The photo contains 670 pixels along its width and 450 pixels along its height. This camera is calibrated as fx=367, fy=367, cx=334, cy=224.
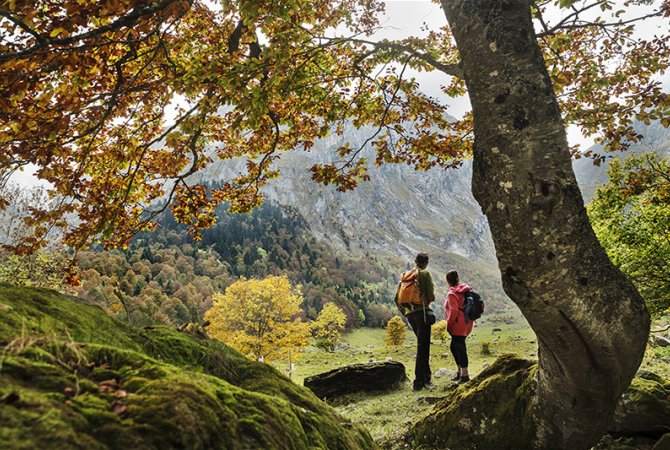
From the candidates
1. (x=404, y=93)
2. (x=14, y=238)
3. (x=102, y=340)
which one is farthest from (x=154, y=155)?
(x=14, y=238)

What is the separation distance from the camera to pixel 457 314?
26.9 ft

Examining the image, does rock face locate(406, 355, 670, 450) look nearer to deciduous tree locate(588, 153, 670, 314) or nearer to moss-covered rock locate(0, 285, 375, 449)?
moss-covered rock locate(0, 285, 375, 449)

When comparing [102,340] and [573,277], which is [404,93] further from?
[102,340]

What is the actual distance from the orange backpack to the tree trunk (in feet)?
14.1

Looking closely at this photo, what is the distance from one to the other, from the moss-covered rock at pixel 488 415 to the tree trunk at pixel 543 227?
747 millimetres

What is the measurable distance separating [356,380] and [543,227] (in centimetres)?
730

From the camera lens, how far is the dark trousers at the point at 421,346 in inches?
331

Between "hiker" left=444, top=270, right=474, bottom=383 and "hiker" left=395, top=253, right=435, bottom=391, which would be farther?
"hiker" left=395, top=253, right=435, bottom=391

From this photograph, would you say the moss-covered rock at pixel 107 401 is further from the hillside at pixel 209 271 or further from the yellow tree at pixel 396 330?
the yellow tree at pixel 396 330

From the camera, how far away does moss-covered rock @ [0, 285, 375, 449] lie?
1.37 metres

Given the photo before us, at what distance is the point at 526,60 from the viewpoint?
380 cm

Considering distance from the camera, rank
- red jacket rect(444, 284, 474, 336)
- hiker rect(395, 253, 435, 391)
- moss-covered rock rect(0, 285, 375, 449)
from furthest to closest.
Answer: hiker rect(395, 253, 435, 391) → red jacket rect(444, 284, 474, 336) → moss-covered rock rect(0, 285, 375, 449)

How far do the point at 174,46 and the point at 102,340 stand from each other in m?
7.17

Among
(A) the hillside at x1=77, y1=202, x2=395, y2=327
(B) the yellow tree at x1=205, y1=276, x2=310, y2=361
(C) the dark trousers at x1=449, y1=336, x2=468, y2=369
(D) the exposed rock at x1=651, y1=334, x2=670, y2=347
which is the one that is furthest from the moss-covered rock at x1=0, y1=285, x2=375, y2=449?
(A) the hillside at x1=77, y1=202, x2=395, y2=327
